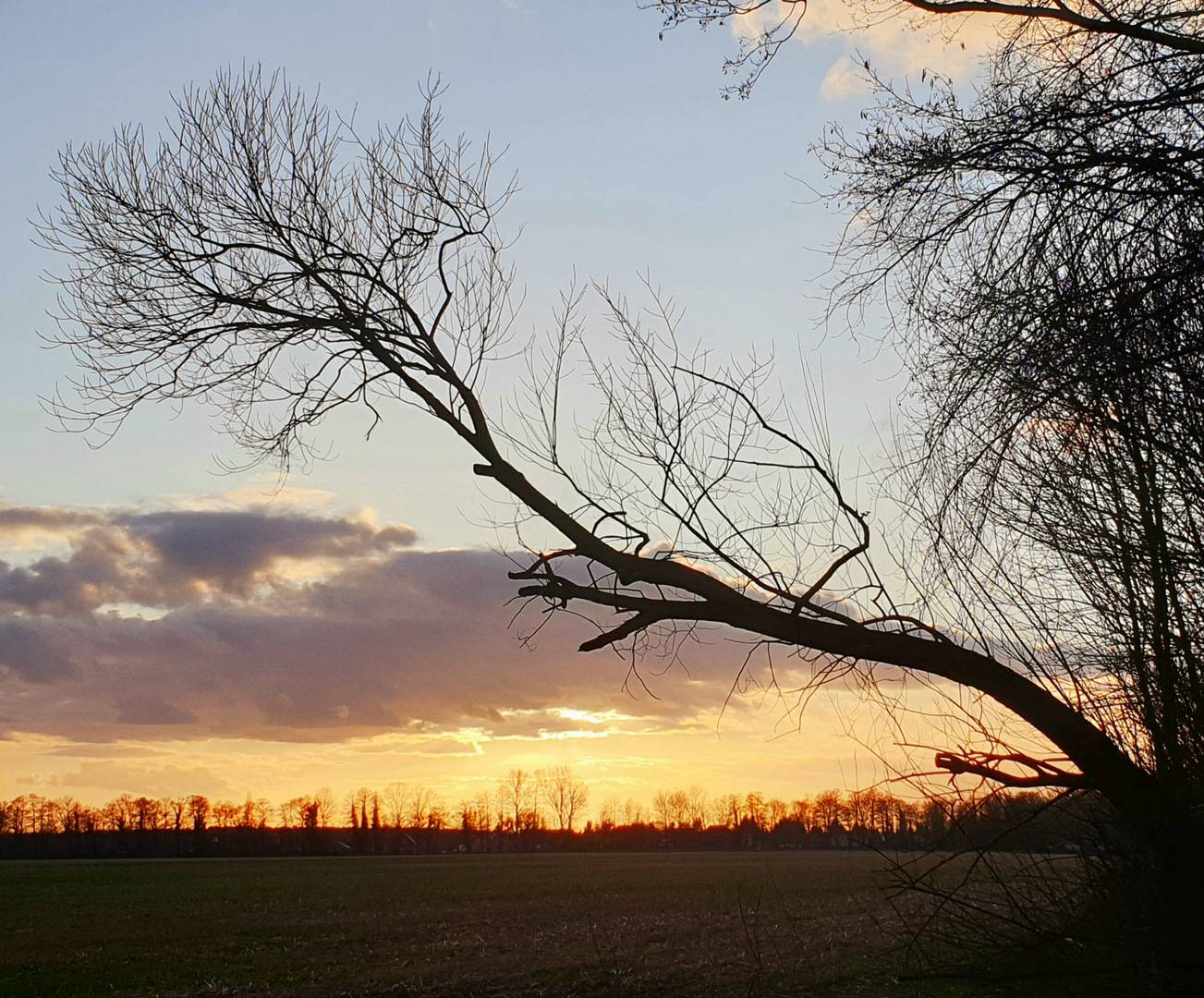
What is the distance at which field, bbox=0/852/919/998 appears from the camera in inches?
651

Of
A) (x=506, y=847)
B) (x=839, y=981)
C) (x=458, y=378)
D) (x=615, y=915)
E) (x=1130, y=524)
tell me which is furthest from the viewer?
(x=506, y=847)

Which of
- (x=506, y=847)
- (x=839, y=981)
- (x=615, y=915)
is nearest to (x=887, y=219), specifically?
(x=839, y=981)

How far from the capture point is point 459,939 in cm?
2470

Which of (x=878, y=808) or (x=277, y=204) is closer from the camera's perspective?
(x=878, y=808)

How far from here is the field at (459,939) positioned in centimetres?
1653

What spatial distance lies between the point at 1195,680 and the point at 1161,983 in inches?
54.9

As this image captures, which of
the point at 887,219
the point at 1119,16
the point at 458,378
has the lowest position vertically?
the point at 458,378

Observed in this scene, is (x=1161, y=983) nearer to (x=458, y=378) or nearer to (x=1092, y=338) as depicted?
(x=1092, y=338)

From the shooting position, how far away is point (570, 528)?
5.39 m

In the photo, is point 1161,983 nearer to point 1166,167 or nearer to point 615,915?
point 1166,167

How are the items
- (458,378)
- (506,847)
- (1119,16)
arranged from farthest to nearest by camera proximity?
(506,847) → (458,378) → (1119,16)

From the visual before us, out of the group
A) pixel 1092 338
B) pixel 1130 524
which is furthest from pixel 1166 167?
pixel 1130 524

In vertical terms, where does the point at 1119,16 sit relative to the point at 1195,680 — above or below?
above

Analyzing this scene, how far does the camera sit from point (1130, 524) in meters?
5.00
